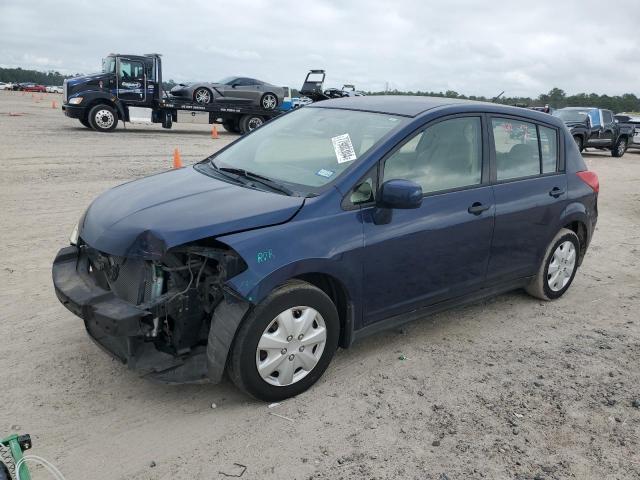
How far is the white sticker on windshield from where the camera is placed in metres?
3.62

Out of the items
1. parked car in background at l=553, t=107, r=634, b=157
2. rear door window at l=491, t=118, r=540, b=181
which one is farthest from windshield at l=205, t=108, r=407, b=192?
parked car in background at l=553, t=107, r=634, b=157

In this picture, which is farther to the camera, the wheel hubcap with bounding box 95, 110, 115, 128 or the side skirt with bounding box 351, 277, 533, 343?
the wheel hubcap with bounding box 95, 110, 115, 128

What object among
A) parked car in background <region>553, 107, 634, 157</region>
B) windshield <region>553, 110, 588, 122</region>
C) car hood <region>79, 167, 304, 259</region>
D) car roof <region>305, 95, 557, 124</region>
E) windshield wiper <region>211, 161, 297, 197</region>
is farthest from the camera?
windshield <region>553, 110, 588, 122</region>

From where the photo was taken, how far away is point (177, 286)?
10.2 feet

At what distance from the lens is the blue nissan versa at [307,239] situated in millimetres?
3049

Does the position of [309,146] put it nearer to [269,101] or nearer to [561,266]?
[561,266]

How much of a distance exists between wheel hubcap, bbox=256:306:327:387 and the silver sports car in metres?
19.4

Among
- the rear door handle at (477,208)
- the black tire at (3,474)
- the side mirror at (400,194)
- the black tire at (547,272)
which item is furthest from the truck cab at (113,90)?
the black tire at (3,474)

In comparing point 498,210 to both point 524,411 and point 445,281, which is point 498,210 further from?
point 524,411

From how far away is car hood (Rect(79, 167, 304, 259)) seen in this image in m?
3.00

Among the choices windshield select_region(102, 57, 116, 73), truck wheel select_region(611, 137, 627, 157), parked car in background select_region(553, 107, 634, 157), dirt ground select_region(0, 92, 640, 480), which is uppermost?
windshield select_region(102, 57, 116, 73)

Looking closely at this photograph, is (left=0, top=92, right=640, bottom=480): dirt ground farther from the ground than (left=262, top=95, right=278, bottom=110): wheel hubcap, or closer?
closer

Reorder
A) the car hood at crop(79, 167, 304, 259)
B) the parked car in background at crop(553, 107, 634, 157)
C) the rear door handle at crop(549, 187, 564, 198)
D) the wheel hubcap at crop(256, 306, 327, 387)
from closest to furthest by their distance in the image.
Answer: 1. the car hood at crop(79, 167, 304, 259)
2. the wheel hubcap at crop(256, 306, 327, 387)
3. the rear door handle at crop(549, 187, 564, 198)
4. the parked car in background at crop(553, 107, 634, 157)

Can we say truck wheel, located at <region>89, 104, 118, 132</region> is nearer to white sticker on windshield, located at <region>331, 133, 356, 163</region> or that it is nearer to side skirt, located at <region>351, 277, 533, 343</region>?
white sticker on windshield, located at <region>331, 133, 356, 163</region>
